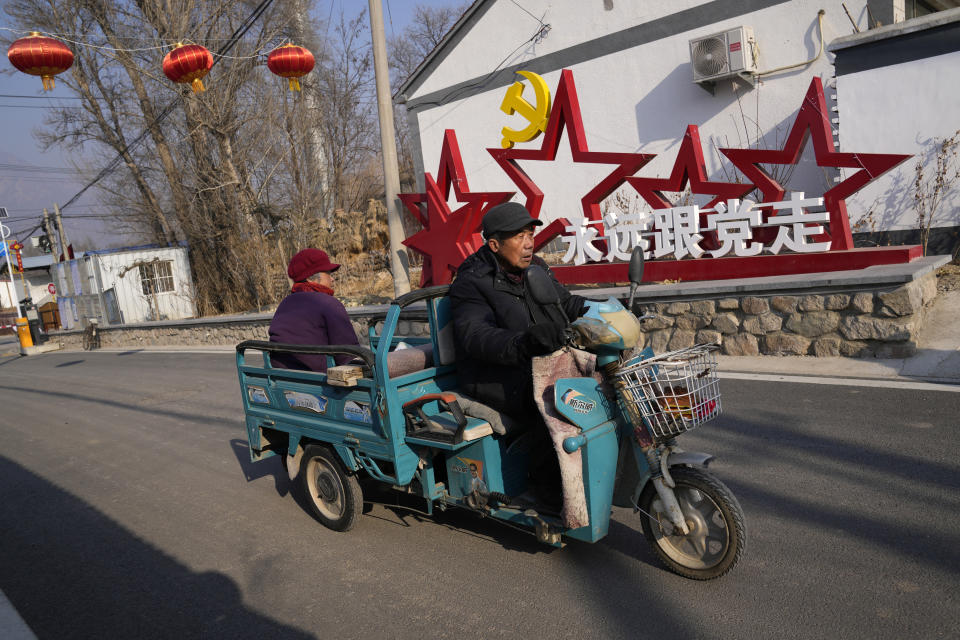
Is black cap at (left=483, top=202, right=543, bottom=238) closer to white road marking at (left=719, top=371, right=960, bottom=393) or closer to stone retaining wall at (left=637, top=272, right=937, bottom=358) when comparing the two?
stone retaining wall at (left=637, top=272, right=937, bottom=358)

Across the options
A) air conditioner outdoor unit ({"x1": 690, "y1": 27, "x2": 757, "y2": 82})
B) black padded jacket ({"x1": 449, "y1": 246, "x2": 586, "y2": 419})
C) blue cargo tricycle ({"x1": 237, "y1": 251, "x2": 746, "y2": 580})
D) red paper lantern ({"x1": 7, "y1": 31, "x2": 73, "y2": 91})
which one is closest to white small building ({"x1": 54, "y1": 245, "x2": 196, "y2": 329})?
red paper lantern ({"x1": 7, "y1": 31, "x2": 73, "y2": 91})

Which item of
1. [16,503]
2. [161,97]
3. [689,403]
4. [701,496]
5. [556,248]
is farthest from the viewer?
[161,97]

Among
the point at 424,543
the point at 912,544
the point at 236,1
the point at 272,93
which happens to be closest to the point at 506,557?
the point at 424,543

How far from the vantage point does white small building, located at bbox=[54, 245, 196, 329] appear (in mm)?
25109

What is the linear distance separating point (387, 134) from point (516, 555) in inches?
402

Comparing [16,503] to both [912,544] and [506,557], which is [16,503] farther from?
[912,544]

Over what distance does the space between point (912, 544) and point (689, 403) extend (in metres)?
1.58

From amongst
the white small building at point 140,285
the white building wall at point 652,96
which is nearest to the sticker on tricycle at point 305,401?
the white building wall at point 652,96

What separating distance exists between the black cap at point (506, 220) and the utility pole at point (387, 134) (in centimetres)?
895

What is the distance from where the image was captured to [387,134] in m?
12.7

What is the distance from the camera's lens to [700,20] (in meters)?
13.9

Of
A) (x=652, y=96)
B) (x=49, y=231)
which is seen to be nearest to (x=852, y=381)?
(x=652, y=96)

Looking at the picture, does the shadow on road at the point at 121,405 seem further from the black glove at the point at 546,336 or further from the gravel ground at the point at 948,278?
the gravel ground at the point at 948,278

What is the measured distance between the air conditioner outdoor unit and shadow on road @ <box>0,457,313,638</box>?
12.4 m
